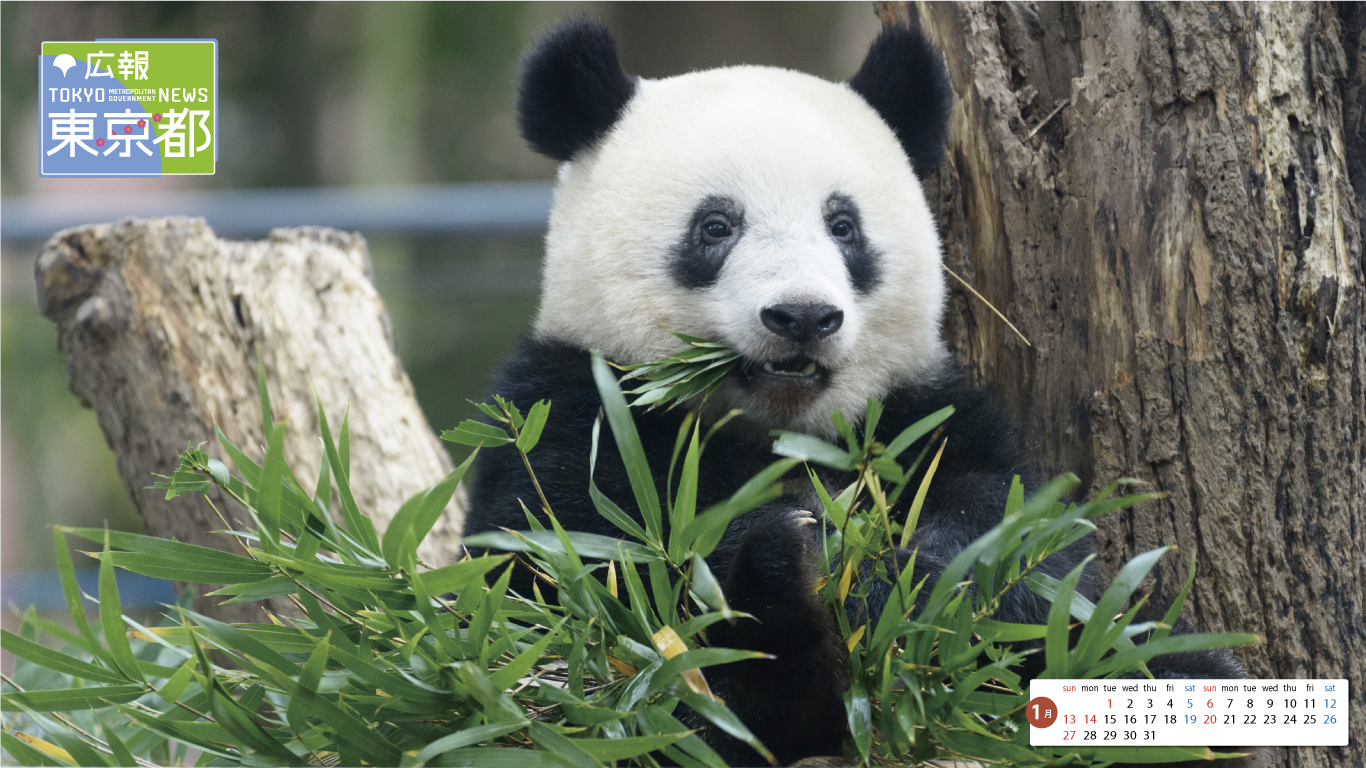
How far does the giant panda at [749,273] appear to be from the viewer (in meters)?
1.89

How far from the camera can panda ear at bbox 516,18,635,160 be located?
2.20 metres

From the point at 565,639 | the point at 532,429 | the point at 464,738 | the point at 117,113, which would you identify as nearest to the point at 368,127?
the point at 117,113

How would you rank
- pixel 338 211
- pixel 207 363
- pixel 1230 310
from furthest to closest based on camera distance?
pixel 338 211
pixel 207 363
pixel 1230 310

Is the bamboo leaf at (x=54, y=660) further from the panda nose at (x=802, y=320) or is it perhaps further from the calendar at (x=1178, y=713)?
the calendar at (x=1178, y=713)

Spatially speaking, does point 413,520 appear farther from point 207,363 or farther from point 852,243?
point 207,363

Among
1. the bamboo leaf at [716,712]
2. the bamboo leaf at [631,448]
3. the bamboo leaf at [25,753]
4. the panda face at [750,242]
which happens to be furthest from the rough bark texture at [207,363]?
the bamboo leaf at [716,712]

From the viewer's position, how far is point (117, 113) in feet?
7.18

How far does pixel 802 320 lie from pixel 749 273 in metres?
0.20

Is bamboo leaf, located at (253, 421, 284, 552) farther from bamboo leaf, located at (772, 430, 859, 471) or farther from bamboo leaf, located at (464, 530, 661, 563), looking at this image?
bamboo leaf, located at (772, 430, 859, 471)

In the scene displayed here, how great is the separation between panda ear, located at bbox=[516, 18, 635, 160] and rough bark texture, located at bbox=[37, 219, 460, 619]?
110cm

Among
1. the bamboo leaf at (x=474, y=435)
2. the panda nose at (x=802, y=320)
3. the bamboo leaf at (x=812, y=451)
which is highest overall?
the panda nose at (x=802, y=320)

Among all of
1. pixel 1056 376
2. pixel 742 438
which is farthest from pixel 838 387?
pixel 1056 376

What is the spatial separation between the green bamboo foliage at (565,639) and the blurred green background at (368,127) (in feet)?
8.65

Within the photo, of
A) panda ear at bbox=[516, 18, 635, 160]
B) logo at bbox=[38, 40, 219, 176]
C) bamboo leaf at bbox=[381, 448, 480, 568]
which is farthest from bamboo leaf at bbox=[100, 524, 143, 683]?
panda ear at bbox=[516, 18, 635, 160]
